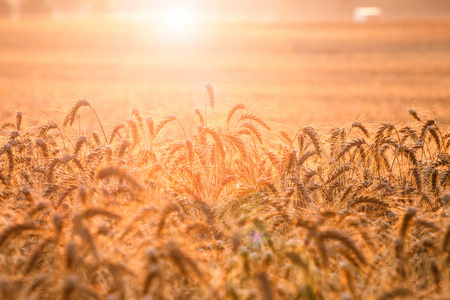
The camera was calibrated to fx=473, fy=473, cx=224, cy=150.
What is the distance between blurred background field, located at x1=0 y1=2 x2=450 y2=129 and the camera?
13438 millimetres

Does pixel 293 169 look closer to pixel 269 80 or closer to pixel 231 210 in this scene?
pixel 231 210

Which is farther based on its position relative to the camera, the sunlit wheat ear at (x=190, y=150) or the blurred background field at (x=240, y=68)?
the blurred background field at (x=240, y=68)

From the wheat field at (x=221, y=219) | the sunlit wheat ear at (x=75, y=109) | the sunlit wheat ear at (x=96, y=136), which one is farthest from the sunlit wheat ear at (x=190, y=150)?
the sunlit wheat ear at (x=96, y=136)

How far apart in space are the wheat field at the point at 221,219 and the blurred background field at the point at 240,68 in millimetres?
687

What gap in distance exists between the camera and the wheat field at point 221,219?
7.47 ft

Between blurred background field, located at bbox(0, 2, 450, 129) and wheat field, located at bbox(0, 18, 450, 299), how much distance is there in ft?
2.25

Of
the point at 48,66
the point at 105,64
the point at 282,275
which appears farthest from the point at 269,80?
the point at 282,275

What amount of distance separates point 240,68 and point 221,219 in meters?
21.5

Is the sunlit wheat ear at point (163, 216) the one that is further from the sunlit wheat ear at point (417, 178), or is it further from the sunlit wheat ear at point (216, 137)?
the sunlit wheat ear at point (417, 178)

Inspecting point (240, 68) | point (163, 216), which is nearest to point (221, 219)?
point (163, 216)

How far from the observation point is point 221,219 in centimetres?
338

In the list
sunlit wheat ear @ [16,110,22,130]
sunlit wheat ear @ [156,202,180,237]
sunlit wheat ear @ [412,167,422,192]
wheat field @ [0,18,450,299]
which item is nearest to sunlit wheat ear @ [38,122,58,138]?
wheat field @ [0,18,450,299]

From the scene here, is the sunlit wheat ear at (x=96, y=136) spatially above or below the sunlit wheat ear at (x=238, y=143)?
above

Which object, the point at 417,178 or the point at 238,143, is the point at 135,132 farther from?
the point at 417,178
